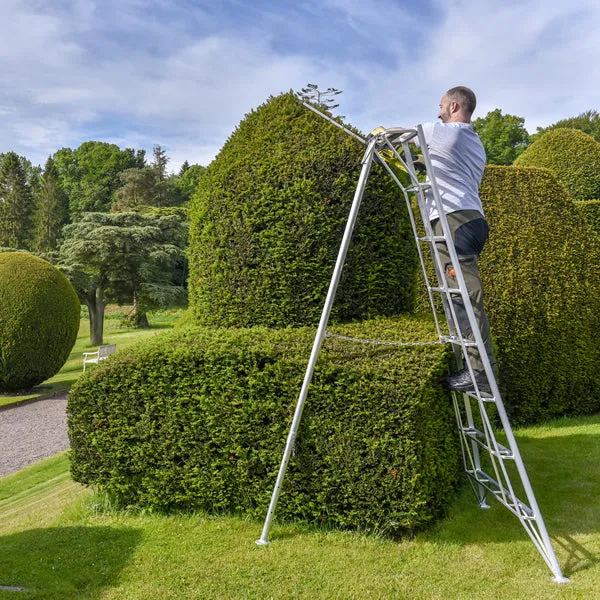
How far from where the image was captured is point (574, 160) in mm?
11109

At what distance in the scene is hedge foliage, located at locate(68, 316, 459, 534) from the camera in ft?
14.1

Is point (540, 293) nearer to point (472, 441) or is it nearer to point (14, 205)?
point (472, 441)

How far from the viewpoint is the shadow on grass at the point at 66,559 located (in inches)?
155

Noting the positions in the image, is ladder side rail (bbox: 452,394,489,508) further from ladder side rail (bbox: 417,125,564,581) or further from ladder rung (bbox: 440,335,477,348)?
ladder side rail (bbox: 417,125,564,581)

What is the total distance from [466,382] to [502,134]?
47382 mm

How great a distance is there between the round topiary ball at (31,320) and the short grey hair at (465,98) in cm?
1488

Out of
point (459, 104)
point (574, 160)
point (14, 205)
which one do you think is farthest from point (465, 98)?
point (14, 205)

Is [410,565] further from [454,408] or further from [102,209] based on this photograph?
[102,209]

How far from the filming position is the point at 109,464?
5.16 metres

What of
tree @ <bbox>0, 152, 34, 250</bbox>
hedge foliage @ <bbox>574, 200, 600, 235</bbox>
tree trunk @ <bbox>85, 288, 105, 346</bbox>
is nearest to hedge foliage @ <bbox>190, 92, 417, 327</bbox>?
hedge foliage @ <bbox>574, 200, 600, 235</bbox>

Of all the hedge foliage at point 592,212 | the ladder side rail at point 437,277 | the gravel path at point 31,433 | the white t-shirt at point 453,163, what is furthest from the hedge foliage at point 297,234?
the gravel path at point 31,433

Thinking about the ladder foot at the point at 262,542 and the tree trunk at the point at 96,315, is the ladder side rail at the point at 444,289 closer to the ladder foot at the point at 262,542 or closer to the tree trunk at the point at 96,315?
the ladder foot at the point at 262,542

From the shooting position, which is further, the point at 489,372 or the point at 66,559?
the point at 66,559

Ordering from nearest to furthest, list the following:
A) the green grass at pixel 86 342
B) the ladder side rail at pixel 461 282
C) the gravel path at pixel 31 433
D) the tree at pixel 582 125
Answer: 1. the ladder side rail at pixel 461 282
2. the gravel path at pixel 31 433
3. the green grass at pixel 86 342
4. the tree at pixel 582 125
